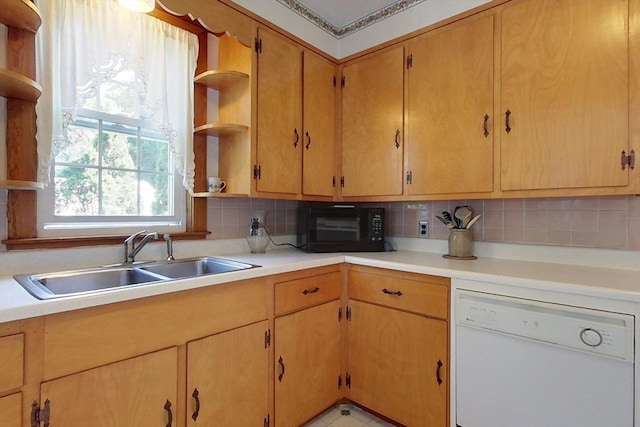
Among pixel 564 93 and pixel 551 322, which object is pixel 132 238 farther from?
pixel 564 93

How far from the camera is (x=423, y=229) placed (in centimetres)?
223

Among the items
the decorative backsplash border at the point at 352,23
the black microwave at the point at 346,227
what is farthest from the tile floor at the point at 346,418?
the decorative backsplash border at the point at 352,23

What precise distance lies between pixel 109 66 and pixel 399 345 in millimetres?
1963

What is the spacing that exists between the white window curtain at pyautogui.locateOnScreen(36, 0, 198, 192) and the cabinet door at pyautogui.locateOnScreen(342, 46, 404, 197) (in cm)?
101

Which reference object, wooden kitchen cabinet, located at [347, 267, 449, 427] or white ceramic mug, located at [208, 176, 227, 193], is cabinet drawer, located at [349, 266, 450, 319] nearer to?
wooden kitchen cabinet, located at [347, 267, 449, 427]

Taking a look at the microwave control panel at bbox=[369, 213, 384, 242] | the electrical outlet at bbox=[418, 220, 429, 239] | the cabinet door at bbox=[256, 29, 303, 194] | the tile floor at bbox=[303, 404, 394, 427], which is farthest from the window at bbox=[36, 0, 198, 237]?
the electrical outlet at bbox=[418, 220, 429, 239]

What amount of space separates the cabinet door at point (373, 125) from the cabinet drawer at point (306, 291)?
67cm

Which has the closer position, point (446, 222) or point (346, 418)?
point (346, 418)

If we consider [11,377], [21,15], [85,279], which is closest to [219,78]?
[21,15]

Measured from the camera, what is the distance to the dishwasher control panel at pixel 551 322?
1138 mm

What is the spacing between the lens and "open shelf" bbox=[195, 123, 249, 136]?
5.86 feet

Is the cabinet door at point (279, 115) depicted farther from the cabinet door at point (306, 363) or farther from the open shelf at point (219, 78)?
the cabinet door at point (306, 363)

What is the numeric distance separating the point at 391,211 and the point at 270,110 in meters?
1.11

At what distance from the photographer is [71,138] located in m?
1.56
